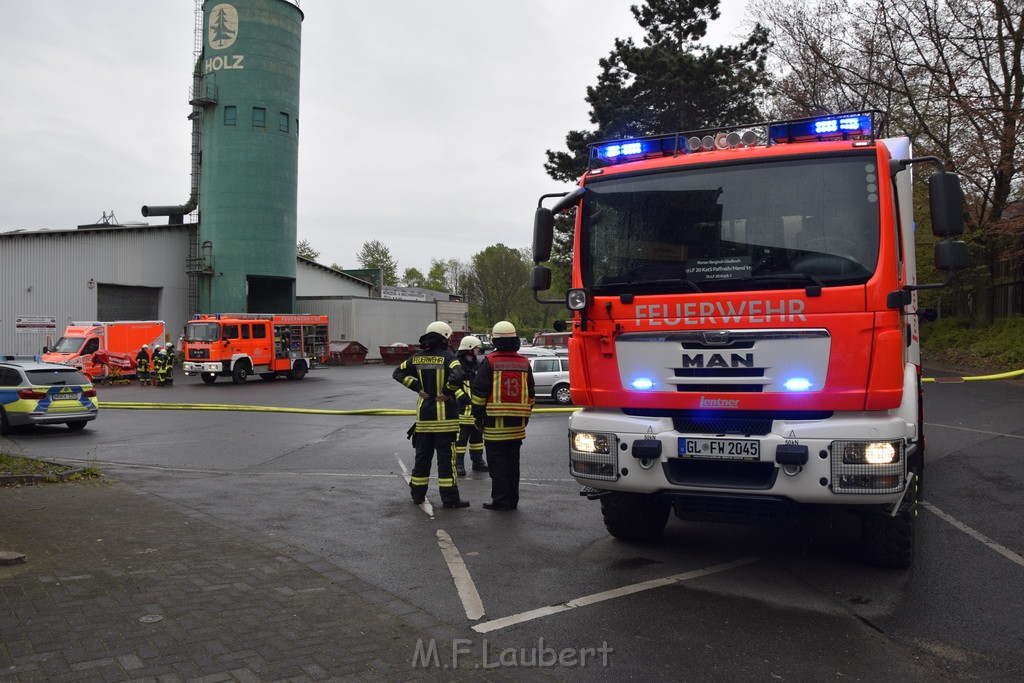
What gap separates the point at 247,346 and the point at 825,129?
29.0 meters

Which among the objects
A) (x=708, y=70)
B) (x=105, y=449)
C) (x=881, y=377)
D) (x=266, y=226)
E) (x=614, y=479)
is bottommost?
(x=105, y=449)

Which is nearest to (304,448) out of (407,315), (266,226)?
(266,226)

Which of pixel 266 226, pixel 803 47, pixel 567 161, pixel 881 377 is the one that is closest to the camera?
pixel 881 377

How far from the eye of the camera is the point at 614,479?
600cm

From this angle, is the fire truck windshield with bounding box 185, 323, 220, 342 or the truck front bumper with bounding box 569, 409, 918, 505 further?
the fire truck windshield with bounding box 185, 323, 220, 342

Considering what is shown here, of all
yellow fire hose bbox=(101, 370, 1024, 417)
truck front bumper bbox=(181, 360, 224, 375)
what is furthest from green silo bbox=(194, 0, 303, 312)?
yellow fire hose bbox=(101, 370, 1024, 417)

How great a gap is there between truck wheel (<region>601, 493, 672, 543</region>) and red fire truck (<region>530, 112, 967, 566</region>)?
0.35 metres

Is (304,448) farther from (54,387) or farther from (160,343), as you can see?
(160,343)

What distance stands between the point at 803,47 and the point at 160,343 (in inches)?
1164

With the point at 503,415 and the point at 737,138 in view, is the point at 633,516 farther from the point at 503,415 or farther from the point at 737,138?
the point at 737,138

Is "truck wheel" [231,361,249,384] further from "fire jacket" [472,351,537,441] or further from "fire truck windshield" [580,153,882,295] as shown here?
"fire truck windshield" [580,153,882,295]

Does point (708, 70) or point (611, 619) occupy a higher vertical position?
point (708, 70)

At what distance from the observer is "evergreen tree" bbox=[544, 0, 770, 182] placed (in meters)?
34.5

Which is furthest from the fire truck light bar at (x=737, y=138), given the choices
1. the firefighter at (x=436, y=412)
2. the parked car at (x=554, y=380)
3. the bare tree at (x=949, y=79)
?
the bare tree at (x=949, y=79)
